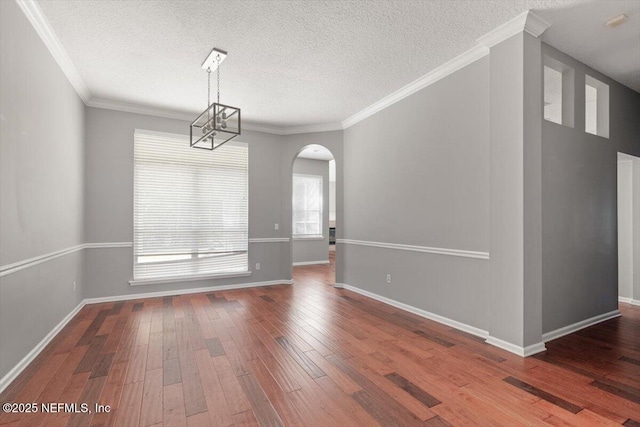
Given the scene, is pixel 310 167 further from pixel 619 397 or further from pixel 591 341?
pixel 619 397

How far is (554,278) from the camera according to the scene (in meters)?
3.21

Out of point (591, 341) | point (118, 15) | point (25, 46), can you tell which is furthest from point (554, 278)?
point (25, 46)

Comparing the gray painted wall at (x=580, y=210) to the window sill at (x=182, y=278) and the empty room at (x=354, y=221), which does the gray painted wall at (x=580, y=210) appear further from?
the window sill at (x=182, y=278)

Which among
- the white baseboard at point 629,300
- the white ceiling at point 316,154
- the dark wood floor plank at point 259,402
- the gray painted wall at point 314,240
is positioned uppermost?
the white ceiling at point 316,154

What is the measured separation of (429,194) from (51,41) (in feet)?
14.4

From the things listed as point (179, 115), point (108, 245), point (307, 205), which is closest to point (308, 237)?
point (307, 205)

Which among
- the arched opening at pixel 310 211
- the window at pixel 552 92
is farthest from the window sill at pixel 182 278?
the window at pixel 552 92

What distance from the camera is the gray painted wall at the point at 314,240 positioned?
28.1ft

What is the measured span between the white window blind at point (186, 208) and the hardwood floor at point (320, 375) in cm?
142

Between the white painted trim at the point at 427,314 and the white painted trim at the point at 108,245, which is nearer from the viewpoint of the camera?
the white painted trim at the point at 427,314

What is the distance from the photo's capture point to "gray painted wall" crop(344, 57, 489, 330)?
10.9ft

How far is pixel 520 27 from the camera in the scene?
9.16ft

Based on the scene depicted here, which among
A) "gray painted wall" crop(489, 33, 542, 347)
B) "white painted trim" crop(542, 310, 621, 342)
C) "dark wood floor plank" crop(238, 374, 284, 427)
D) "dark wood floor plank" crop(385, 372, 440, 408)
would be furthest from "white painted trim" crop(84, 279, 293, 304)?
"white painted trim" crop(542, 310, 621, 342)

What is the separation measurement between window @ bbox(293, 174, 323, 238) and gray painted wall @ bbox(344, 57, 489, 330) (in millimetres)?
3408
